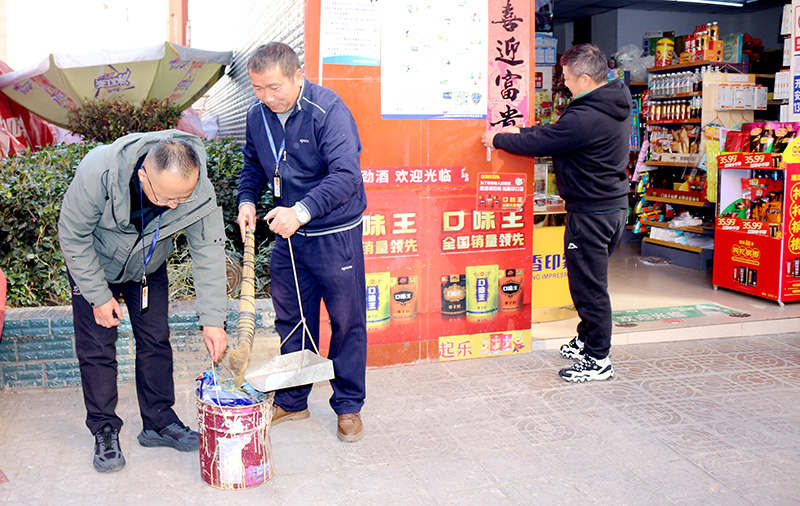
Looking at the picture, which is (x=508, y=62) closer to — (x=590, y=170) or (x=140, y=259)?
(x=590, y=170)

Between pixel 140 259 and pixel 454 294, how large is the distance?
7.14 feet

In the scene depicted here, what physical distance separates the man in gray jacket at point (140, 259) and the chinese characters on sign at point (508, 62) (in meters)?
2.17

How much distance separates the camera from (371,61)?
4312 millimetres

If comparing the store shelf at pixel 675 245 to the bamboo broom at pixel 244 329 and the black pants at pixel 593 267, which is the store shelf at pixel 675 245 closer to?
the black pants at pixel 593 267

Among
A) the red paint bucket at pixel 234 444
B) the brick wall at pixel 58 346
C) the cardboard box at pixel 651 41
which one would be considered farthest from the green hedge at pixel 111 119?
the cardboard box at pixel 651 41

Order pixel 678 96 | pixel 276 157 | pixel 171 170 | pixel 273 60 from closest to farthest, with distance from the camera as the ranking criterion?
1. pixel 171 170
2. pixel 273 60
3. pixel 276 157
4. pixel 678 96

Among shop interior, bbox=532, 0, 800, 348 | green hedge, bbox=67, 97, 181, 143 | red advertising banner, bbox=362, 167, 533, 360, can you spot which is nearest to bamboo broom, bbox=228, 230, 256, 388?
red advertising banner, bbox=362, 167, 533, 360

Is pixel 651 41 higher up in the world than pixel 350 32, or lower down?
higher up

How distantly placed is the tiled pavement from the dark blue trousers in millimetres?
301

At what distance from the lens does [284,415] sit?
12.4 ft

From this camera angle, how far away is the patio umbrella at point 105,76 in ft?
24.5

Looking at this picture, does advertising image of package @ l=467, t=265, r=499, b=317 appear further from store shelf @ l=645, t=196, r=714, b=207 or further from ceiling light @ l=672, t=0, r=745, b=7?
ceiling light @ l=672, t=0, r=745, b=7

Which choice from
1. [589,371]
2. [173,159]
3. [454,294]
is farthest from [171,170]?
[589,371]

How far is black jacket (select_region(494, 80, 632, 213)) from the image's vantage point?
13.8ft
